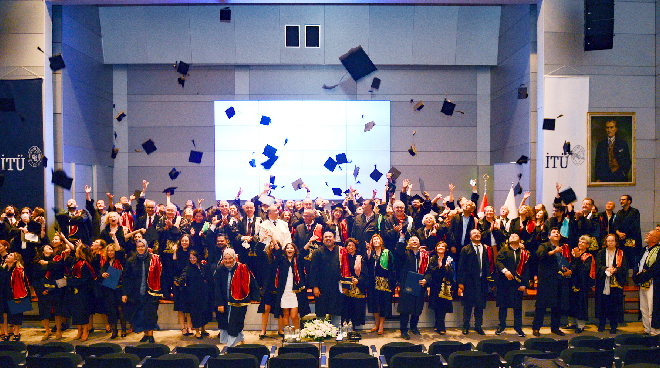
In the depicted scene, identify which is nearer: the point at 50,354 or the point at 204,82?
the point at 50,354

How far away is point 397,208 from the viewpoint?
22.9 ft

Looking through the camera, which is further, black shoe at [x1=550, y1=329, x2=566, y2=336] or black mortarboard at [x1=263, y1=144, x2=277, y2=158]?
black mortarboard at [x1=263, y1=144, x2=277, y2=158]

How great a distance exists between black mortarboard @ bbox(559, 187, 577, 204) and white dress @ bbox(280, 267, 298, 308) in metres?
5.07

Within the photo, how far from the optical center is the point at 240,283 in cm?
629

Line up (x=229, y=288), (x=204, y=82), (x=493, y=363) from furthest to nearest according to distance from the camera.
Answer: (x=204, y=82), (x=229, y=288), (x=493, y=363)

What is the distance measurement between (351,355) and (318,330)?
2.23 meters

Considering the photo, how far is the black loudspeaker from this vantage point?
26.8ft

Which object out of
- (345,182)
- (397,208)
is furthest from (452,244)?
(345,182)

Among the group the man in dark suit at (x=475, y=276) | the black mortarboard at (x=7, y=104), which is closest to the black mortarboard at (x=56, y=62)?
the black mortarboard at (x=7, y=104)

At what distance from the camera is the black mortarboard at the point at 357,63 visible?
10594 millimetres

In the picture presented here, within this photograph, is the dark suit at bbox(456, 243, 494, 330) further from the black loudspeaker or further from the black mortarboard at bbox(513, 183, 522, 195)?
the black loudspeaker

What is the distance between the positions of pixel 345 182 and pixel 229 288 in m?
5.21

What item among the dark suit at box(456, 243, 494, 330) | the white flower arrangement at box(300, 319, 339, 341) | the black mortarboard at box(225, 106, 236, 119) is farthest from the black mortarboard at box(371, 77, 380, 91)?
the white flower arrangement at box(300, 319, 339, 341)

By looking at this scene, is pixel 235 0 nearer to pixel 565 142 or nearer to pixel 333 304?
pixel 333 304
